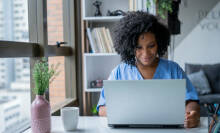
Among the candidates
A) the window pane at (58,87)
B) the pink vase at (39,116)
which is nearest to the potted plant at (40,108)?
the pink vase at (39,116)

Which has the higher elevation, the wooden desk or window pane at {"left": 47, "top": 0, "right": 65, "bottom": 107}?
window pane at {"left": 47, "top": 0, "right": 65, "bottom": 107}

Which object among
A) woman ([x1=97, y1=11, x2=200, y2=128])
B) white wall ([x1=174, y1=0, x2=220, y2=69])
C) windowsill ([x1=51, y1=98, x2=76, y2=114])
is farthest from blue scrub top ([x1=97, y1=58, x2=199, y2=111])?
white wall ([x1=174, y1=0, x2=220, y2=69])

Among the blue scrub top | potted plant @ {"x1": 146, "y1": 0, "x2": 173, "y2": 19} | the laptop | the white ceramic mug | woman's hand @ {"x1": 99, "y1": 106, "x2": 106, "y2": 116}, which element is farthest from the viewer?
potted plant @ {"x1": 146, "y1": 0, "x2": 173, "y2": 19}

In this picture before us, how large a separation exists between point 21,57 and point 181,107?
1.02 m

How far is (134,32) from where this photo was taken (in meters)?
1.47

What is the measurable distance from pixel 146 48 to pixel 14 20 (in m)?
0.86

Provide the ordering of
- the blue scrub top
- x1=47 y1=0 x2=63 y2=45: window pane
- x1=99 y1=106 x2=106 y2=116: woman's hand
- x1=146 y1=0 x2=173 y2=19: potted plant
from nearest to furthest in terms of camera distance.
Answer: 1. x1=99 y1=106 x2=106 y2=116: woman's hand
2. the blue scrub top
3. x1=47 y1=0 x2=63 y2=45: window pane
4. x1=146 y1=0 x2=173 y2=19: potted plant

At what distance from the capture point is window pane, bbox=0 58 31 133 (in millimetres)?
1395

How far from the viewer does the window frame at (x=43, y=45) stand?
4.71 ft

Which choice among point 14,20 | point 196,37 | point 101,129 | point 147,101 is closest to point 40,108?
point 101,129

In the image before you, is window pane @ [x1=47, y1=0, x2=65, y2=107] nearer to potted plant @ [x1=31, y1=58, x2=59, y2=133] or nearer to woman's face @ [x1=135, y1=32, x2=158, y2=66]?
woman's face @ [x1=135, y1=32, x2=158, y2=66]

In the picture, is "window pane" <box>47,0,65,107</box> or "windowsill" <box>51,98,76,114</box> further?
"window pane" <box>47,0,65,107</box>

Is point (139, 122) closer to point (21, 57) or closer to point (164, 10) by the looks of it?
point (21, 57)

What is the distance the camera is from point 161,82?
98 centimetres
